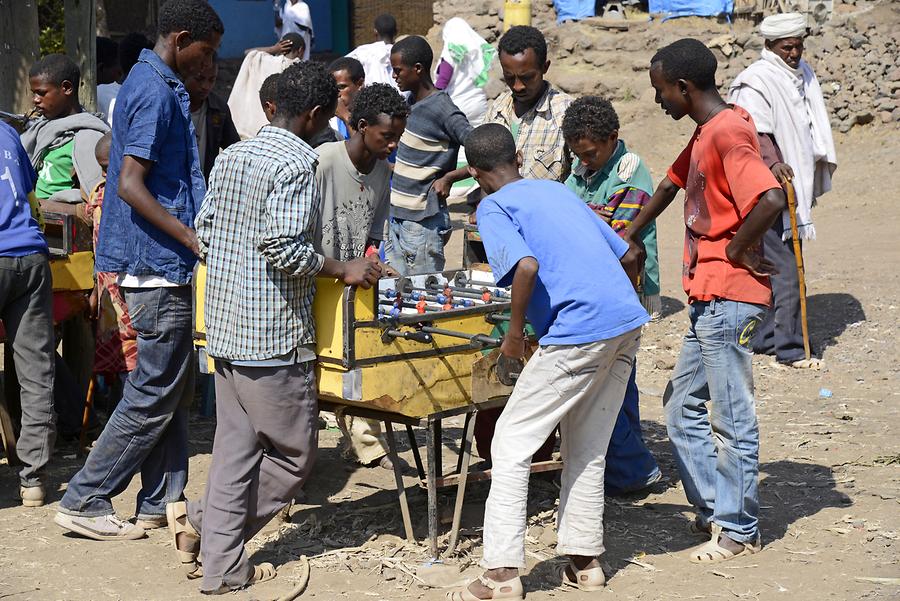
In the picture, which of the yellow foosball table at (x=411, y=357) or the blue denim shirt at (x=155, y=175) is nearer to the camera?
the yellow foosball table at (x=411, y=357)

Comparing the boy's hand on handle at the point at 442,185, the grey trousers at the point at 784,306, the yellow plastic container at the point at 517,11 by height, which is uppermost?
the yellow plastic container at the point at 517,11

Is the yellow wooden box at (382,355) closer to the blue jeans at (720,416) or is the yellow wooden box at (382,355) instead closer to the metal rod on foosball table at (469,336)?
the metal rod on foosball table at (469,336)

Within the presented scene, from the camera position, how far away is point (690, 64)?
481 centimetres

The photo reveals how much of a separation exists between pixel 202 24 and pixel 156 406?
1.67 m

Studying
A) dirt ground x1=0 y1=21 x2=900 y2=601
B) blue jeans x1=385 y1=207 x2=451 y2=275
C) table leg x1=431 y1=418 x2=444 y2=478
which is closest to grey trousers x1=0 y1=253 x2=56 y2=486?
dirt ground x1=0 y1=21 x2=900 y2=601

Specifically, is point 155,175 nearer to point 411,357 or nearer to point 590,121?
point 411,357

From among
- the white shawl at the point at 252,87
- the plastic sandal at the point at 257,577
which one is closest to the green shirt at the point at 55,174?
the plastic sandal at the point at 257,577

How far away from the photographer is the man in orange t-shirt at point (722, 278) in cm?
473

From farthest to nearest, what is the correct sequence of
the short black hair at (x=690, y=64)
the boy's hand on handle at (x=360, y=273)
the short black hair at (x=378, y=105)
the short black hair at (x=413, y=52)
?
the short black hair at (x=413, y=52), the short black hair at (x=378, y=105), the short black hair at (x=690, y=64), the boy's hand on handle at (x=360, y=273)

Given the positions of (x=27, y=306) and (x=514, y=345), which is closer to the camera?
(x=514, y=345)

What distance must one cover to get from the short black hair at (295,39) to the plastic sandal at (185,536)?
8.88 m

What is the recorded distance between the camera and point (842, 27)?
604 inches

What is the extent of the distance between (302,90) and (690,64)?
5.21 feet

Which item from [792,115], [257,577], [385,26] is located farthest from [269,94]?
[385,26]
